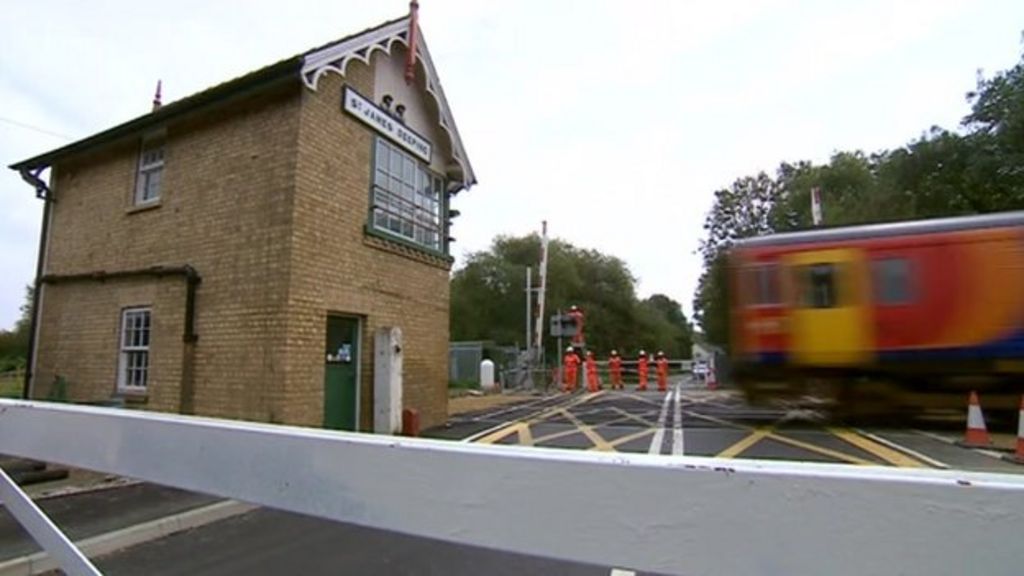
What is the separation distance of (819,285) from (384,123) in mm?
8359

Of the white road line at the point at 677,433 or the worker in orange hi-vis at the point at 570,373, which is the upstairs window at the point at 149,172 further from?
the worker in orange hi-vis at the point at 570,373

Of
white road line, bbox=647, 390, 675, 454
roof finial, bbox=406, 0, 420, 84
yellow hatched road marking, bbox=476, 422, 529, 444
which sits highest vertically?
roof finial, bbox=406, 0, 420, 84

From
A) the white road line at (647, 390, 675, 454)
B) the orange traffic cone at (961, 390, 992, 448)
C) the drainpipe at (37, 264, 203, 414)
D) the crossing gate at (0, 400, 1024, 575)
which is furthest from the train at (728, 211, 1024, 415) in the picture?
the crossing gate at (0, 400, 1024, 575)

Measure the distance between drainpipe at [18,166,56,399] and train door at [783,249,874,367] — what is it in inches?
574

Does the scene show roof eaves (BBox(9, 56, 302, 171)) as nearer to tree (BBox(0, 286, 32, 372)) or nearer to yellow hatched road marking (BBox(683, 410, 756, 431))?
yellow hatched road marking (BBox(683, 410, 756, 431))

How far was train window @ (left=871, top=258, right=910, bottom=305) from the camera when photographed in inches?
394

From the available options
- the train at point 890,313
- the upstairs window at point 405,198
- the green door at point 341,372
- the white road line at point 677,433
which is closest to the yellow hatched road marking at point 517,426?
the green door at point 341,372

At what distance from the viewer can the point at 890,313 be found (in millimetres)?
10008

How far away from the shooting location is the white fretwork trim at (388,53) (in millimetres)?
9602

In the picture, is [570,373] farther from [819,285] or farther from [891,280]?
[891,280]

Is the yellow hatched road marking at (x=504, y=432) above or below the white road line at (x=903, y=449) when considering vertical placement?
below

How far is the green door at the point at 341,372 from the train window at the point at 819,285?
774cm

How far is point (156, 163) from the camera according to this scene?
11.5 m

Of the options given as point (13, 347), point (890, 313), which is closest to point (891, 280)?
point (890, 313)
